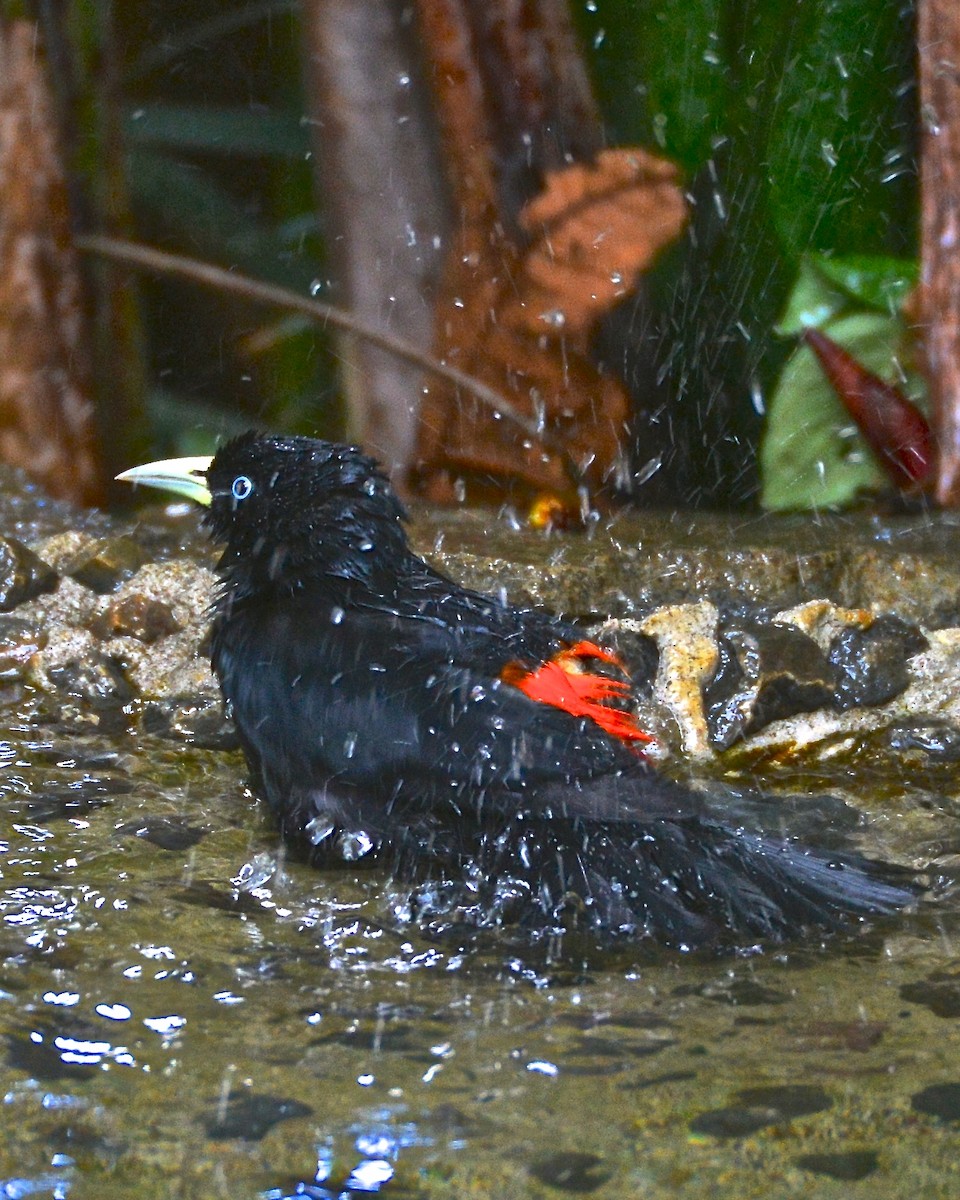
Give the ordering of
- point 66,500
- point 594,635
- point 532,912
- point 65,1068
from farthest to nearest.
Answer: point 66,500 < point 594,635 < point 532,912 < point 65,1068

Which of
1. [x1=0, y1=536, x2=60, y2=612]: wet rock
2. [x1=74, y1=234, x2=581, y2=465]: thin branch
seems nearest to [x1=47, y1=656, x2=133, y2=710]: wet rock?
[x1=0, y1=536, x2=60, y2=612]: wet rock

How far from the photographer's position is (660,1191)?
5.88 feet

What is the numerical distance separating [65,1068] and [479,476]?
3216 millimetres

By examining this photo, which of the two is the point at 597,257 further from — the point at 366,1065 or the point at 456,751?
the point at 366,1065

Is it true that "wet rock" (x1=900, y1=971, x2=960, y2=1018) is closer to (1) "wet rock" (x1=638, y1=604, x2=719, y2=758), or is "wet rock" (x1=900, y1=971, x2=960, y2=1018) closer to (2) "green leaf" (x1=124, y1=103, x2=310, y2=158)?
(1) "wet rock" (x1=638, y1=604, x2=719, y2=758)

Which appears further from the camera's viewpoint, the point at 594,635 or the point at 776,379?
the point at 776,379

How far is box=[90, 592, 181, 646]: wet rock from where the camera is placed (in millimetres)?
4066

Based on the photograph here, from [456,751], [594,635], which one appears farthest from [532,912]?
A: [594,635]

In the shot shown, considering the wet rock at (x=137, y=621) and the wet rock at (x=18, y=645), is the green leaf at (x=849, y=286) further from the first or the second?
the wet rock at (x=18, y=645)

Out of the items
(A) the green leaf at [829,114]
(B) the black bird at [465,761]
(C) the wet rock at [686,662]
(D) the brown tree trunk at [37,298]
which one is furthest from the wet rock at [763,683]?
(D) the brown tree trunk at [37,298]

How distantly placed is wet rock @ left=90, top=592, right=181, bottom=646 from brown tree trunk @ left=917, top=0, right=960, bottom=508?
2.24 m

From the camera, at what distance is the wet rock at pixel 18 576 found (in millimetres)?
4172

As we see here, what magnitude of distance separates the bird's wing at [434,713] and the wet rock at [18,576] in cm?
123

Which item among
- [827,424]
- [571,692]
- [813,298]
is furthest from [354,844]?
[813,298]
